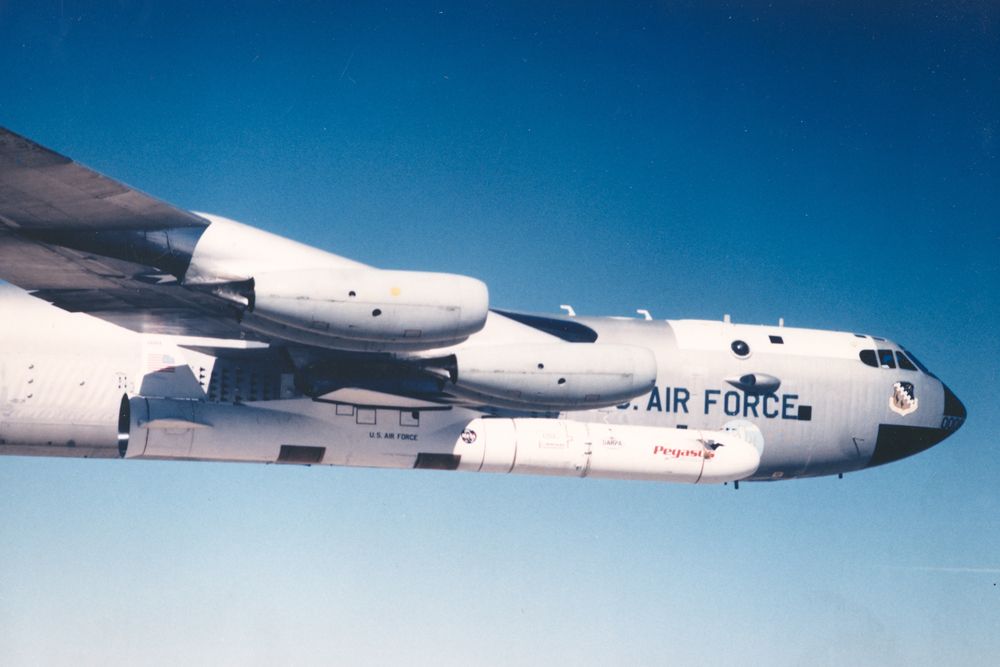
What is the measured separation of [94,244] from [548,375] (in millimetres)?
6705

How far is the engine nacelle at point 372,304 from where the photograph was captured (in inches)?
609

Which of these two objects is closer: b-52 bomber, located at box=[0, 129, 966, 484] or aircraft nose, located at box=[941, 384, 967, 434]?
b-52 bomber, located at box=[0, 129, 966, 484]

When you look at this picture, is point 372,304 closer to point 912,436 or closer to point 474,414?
point 474,414

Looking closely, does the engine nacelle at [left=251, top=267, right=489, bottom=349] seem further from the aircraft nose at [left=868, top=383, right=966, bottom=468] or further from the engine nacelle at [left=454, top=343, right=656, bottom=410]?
the aircraft nose at [left=868, top=383, right=966, bottom=468]

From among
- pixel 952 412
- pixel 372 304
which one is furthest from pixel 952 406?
pixel 372 304

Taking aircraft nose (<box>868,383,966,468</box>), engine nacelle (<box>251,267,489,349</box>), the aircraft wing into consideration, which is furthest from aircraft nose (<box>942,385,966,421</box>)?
the aircraft wing

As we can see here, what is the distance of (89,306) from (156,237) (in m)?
3.14

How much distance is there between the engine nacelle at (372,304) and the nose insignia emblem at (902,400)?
10182 millimetres

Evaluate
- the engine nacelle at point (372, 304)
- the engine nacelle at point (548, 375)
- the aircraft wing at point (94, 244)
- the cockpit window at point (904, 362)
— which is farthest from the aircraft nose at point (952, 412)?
the aircraft wing at point (94, 244)

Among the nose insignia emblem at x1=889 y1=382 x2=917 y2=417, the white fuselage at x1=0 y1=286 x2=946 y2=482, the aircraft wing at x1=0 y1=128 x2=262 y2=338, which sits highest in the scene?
the aircraft wing at x1=0 y1=128 x2=262 y2=338

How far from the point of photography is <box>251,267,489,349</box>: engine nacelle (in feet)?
50.7

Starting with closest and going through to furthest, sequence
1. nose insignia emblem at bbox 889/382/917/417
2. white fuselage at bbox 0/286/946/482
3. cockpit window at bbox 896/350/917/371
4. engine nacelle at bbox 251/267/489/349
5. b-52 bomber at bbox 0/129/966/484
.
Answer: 1. engine nacelle at bbox 251/267/489/349
2. b-52 bomber at bbox 0/129/966/484
3. white fuselage at bbox 0/286/946/482
4. nose insignia emblem at bbox 889/382/917/417
5. cockpit window at bbox 896/350/917/371

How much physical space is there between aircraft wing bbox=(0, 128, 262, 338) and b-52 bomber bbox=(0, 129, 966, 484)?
0.03 m

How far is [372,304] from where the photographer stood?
614 inches
